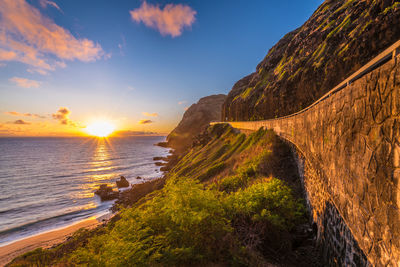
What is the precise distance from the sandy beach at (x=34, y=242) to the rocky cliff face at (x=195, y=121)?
95.5m

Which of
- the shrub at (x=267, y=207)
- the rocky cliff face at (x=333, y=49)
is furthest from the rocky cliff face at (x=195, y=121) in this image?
the shrub at (x=267, y=207)

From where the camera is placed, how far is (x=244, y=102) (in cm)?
5156

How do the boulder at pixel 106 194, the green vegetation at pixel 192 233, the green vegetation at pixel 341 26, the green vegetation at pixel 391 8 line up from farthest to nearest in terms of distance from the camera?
1. the boulder at pixel 106 194
2. the green vegetation at pixel 341 26
3. the green vegetation at pixel 391 8
4. the green vegetation at pixel 192 233

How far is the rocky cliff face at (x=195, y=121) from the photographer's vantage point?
5176 inches

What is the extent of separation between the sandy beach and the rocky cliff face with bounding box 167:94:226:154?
95.5 meters

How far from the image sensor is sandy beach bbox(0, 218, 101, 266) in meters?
18.6

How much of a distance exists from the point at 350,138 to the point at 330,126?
1.50m

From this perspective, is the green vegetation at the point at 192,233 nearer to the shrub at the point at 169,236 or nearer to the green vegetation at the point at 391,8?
the shrub at the point at 169,236

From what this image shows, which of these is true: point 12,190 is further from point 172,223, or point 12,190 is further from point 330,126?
point 330,126

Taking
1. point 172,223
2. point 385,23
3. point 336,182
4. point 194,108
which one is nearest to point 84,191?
point 172,223

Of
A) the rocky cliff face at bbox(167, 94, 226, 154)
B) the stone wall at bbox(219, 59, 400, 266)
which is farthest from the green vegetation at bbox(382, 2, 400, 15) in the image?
the rocky cliff face at bbox(167, 94, 226, 154)

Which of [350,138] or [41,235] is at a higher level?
[350,138]

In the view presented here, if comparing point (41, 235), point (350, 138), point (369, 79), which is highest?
point (369, 79)

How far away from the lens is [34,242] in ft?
68.9
